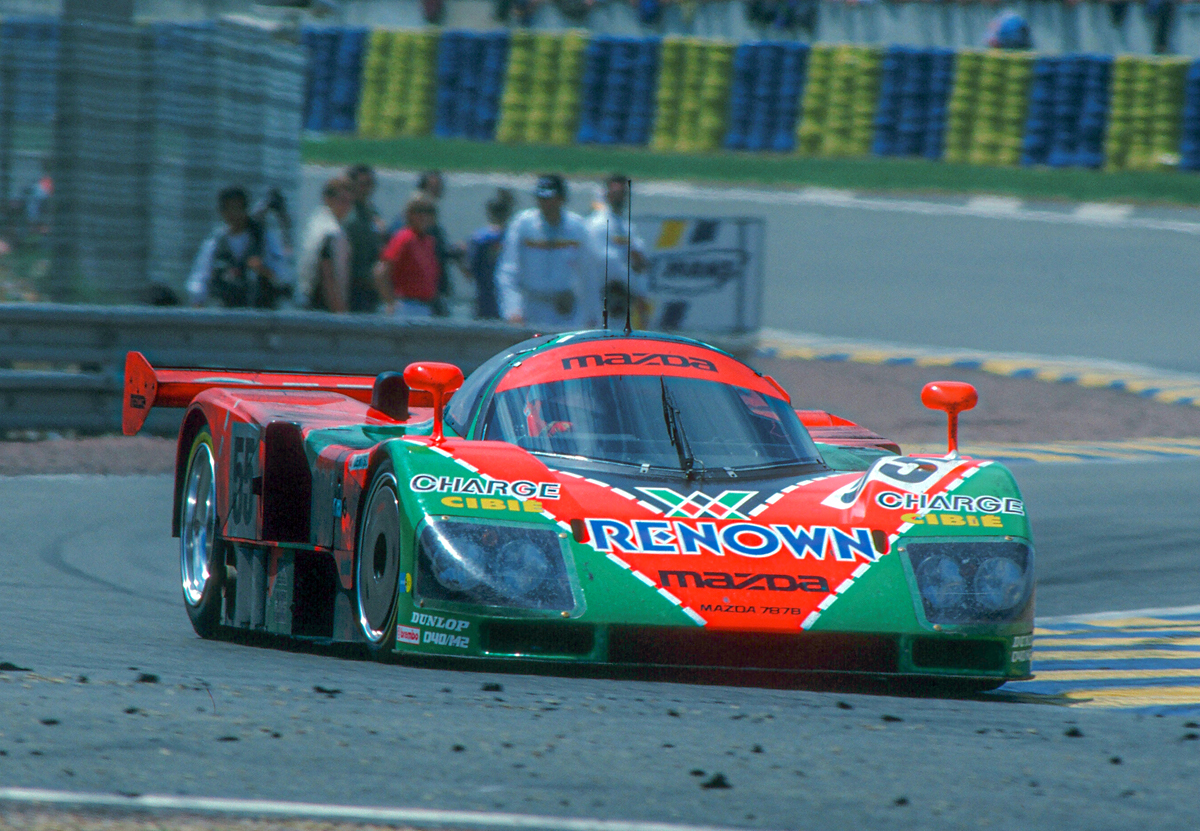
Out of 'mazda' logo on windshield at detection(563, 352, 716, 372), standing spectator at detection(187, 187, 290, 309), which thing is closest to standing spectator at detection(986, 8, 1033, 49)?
standing spectator at detection(187, 187, 290, 309)

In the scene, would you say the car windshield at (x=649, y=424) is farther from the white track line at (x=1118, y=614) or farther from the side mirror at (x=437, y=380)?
the white track line at (x=1118, y=614)

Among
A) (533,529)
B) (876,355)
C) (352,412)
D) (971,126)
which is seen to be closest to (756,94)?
(971,126)

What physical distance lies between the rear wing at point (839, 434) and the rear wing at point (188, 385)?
1513 mm

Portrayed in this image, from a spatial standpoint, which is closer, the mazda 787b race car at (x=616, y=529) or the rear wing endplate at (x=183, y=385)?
the mazda 787b race car at (x=616, y=529)

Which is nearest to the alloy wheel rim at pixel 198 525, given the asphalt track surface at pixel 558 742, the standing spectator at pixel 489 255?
the asphalt track surface at pixel 558 742

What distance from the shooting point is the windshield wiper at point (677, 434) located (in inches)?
251

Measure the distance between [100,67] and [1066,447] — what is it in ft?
22.6

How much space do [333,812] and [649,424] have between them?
2.82 metres

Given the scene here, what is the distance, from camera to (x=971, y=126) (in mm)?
27016

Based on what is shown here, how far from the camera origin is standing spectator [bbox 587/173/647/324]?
45.4ft

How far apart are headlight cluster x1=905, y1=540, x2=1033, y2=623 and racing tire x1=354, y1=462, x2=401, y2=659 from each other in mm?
1462

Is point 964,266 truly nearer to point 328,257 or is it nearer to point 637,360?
point 328,257

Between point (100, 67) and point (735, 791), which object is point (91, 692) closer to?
point (735, 791)

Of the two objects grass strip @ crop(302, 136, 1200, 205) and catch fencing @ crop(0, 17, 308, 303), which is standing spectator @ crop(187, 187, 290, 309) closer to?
catch fencing @ crop(0, 17, 308, 303)
